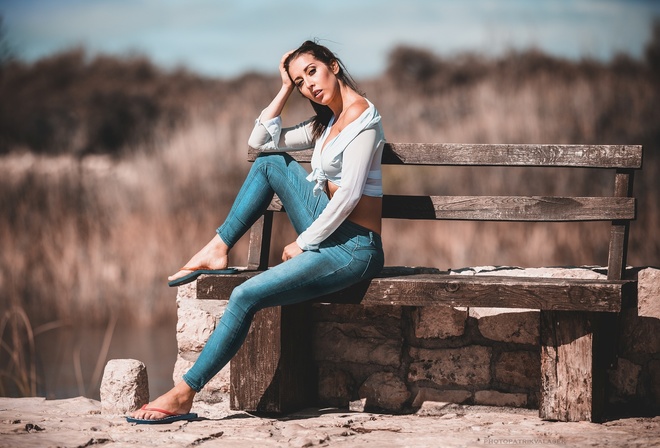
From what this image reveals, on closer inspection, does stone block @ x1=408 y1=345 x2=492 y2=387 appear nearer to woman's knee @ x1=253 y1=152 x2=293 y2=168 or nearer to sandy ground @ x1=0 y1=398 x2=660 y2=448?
sandy ground @ x1=0 y1=398 x2=660 y2=448

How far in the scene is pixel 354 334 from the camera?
4270mm

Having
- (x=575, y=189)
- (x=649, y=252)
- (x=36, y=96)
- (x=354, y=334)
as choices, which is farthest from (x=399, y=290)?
(x=36, y=96)

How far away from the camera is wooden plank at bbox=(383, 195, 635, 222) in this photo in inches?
155

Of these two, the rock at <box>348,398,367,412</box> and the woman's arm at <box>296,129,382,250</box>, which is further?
the rock at <box>348,398,367,412</box>

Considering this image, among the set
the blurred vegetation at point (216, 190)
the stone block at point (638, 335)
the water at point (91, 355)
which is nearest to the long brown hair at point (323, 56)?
the stone block at point (638, 335)

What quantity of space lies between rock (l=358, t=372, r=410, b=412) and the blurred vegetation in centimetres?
472

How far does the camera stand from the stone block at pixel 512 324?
4043mm

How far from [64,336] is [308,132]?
17.5 feet

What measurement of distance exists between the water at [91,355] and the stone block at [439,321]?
3372mm

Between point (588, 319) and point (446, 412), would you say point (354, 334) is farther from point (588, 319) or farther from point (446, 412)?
point (588, 319)

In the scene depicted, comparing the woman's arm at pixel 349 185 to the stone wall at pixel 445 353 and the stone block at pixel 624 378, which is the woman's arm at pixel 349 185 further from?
the stone block at pixel 624 378

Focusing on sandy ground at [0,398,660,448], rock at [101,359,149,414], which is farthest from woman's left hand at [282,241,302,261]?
rock at [101,359,149,414]

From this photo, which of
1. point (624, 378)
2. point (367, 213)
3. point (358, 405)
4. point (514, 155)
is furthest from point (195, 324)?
point (624, 378)

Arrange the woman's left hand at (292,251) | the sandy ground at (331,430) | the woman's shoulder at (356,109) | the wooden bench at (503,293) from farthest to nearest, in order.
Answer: the woman's left hand at (292,251) < the woman's shoulder at (356,109) < the wooden bench at (503,293) < the sandy ground at (331,430)
